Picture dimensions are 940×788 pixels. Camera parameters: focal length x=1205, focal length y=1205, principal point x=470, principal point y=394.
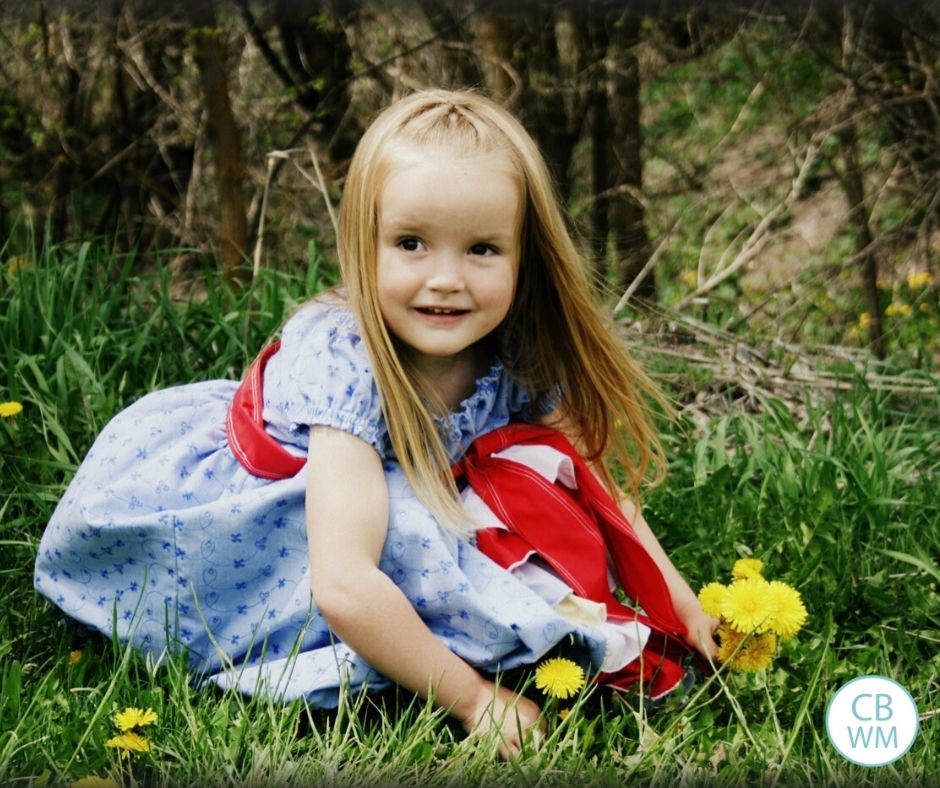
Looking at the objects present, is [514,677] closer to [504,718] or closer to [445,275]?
[504,718]

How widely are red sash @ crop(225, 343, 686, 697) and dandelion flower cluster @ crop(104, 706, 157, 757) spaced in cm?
45

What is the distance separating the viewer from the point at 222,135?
3.55m

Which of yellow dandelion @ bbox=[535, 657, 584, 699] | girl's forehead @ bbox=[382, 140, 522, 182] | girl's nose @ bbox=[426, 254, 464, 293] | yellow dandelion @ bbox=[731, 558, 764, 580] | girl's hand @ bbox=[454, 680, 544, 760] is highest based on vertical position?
girl's forehead @ bbox=[382, 140, 522, 182]

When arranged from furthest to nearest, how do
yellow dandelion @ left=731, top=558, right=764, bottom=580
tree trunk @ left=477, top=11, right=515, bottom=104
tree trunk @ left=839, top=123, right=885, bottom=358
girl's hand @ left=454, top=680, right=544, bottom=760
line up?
tree trunk @ left=839, top=123, right=885, bottom=358 → tree trunk @ left=477, top=11, right=515, bottom=104 → yellow dandelion @ left=731, top=558, right=764, bottom=580 → girl's hand @ left=454, top=680, right=544, bottom=760

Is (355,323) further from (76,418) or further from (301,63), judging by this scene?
(301,63)

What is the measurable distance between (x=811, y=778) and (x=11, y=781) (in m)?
0.99

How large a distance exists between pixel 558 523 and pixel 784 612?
0.36 meters

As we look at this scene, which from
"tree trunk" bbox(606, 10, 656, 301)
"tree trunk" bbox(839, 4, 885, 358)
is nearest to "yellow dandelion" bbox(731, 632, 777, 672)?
"tree trunk" bbox(839, 4, 885, 358)

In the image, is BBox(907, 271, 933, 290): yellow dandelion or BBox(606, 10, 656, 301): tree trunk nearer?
BBox(907, 271, 933, 290): yellow dandelion

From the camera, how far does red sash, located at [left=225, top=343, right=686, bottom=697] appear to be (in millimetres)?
1796

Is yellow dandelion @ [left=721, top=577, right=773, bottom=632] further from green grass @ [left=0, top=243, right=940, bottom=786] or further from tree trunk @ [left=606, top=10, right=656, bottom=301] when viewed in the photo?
tree trunk @ [left=606, top=10, right=656, bottom=301]

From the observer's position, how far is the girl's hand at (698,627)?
6.25 ft

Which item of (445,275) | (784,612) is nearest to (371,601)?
(445,275)

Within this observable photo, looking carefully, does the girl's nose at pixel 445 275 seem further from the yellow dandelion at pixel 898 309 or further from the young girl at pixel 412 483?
the yellow dandelion at pixel 898 309
